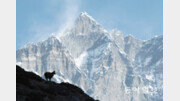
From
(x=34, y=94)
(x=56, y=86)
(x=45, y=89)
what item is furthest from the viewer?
(x=56, y=86)

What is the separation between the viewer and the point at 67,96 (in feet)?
137
